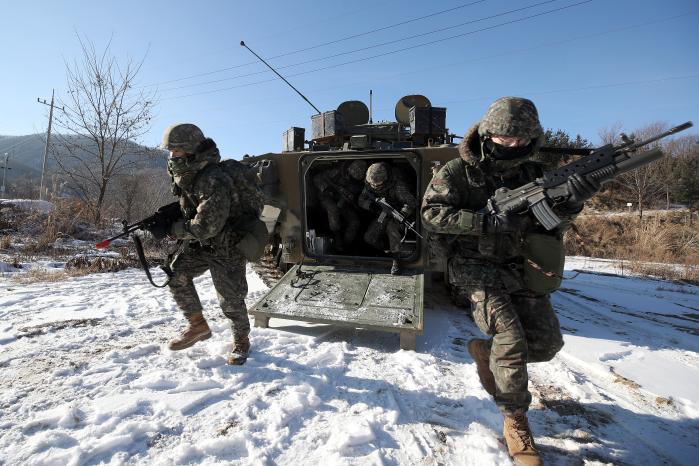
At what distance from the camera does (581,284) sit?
6.73 metres

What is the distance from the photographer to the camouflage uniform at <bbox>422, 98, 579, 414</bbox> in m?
2.09

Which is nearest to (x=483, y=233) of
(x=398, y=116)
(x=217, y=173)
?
(x=217, y=173)

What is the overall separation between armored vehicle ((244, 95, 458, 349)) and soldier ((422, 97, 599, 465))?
48.6 inches

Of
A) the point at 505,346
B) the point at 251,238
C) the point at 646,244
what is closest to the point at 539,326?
the point at 505,346

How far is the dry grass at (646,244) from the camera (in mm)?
7962

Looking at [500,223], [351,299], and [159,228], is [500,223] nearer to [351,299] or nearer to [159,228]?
[351,299]

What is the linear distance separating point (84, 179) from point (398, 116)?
986 centimetres

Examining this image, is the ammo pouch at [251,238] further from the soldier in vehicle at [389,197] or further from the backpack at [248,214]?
the soldier in vehicle at [389,197]

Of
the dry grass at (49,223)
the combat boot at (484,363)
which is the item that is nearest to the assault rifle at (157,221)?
the combat boot at (484,363)

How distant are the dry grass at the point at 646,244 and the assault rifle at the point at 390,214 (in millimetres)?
1981

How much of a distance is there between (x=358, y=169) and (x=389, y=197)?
68 centimetres

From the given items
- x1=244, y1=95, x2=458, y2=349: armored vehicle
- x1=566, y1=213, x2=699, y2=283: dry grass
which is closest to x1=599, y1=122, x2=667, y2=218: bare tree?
x1=566, y1=213, x2=699, y2=283: dry grass

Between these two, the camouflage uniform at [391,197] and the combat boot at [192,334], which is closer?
the combat boot at [192,334]

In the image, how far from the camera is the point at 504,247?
229 centimetres
